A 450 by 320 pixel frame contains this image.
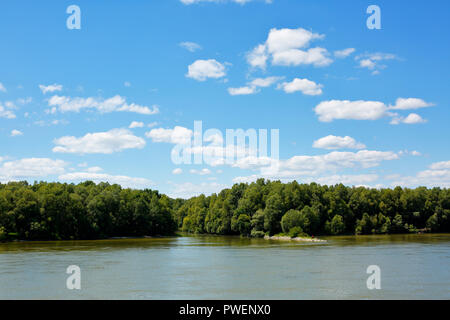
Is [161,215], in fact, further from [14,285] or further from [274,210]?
[14,285]

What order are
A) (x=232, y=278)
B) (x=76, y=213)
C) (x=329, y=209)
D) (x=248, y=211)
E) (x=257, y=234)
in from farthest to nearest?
(x=248, y=211) < (x=329, y=209) < (x=257, y=234) < (x=76, y=213) < (x=232, y=278)

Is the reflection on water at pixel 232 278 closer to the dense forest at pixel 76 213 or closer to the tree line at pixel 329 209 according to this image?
the dense forest at pixel 76 213

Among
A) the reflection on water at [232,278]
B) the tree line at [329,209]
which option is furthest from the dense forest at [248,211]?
the reflection on water at [232,278]

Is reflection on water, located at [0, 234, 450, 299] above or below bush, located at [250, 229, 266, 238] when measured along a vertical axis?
above

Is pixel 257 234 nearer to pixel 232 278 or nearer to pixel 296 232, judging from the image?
pixel 296 232

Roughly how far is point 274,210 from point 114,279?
7992 centimetres

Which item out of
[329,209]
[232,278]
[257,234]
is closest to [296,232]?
[257,234]

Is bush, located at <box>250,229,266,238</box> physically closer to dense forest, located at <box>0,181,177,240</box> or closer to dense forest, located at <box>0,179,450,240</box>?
dense forest, located at <box>0,179,450,240</box>

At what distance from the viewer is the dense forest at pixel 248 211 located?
98875mm

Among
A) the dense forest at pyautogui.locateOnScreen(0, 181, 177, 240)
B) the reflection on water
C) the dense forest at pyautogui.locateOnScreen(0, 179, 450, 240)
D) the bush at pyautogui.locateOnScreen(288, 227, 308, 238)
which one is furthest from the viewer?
the bush at pyautogui.locateOnScreen(288, 227, 308, 238)

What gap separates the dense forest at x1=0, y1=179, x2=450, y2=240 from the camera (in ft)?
324

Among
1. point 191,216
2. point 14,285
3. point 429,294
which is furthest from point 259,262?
point 191,216

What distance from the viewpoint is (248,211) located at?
126 m

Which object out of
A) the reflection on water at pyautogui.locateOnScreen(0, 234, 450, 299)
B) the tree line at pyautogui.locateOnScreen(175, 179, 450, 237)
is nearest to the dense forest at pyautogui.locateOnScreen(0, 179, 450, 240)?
the tree line at pyautogui.locateOnScreen(175, 179, 450, 237)
